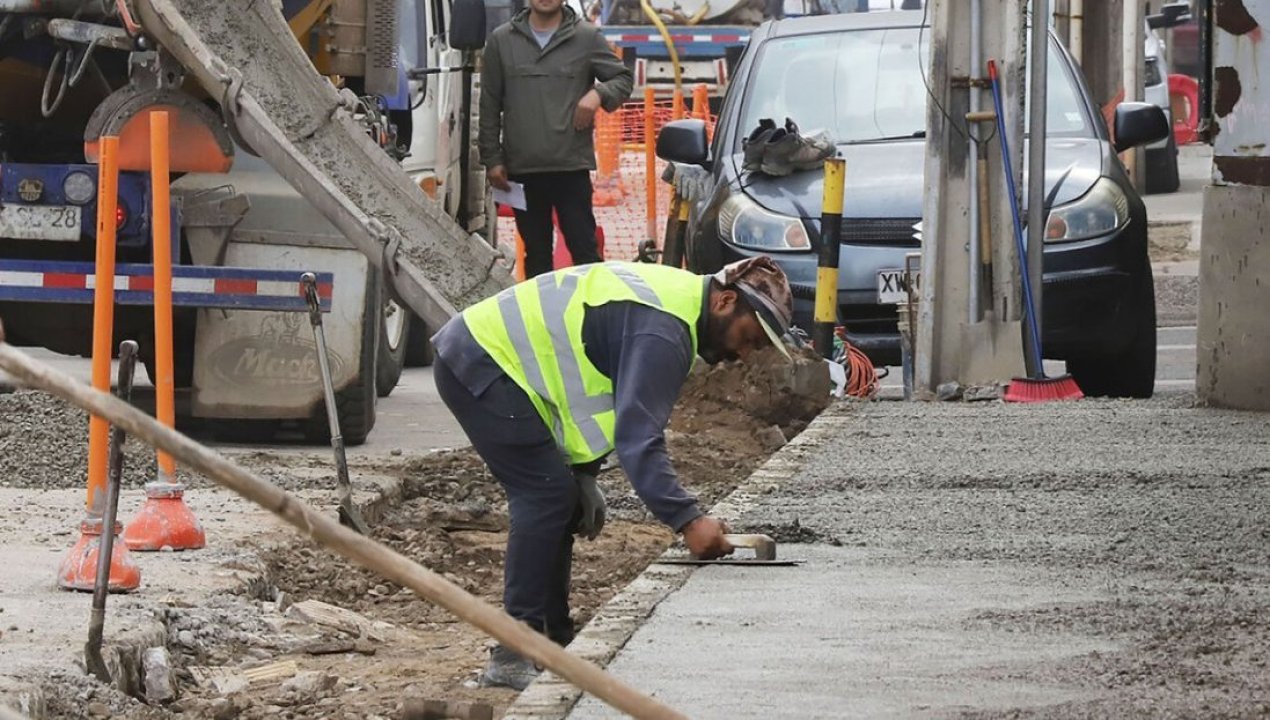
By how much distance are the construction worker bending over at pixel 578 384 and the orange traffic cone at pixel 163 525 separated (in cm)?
171

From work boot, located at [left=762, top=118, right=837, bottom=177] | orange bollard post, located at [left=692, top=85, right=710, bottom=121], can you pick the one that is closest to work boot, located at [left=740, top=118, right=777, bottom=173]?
work boot, located at [left=762, top=118, right=837, bottom=177]

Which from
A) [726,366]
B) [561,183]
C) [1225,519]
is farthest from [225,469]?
[561,183]

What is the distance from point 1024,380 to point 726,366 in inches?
54.0

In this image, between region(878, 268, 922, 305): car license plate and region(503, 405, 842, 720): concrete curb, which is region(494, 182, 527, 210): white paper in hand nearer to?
region(878, 268, 922, 305): car license plate

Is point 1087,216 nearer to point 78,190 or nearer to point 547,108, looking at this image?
point 547,108

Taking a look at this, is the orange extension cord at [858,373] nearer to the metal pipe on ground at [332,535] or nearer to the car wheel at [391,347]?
the car wheel at [391,347]

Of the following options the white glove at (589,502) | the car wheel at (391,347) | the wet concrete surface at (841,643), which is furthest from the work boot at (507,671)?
the car wheel at (391,347)

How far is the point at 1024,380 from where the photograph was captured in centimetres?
1110

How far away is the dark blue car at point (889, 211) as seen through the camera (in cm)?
1129

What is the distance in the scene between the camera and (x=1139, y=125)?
37.7 ft

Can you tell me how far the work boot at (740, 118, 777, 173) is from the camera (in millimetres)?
11375

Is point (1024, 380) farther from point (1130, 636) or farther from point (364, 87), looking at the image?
point (1130, 636)

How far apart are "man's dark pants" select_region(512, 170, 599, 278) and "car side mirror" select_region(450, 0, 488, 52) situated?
83cm

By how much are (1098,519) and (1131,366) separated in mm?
4136
